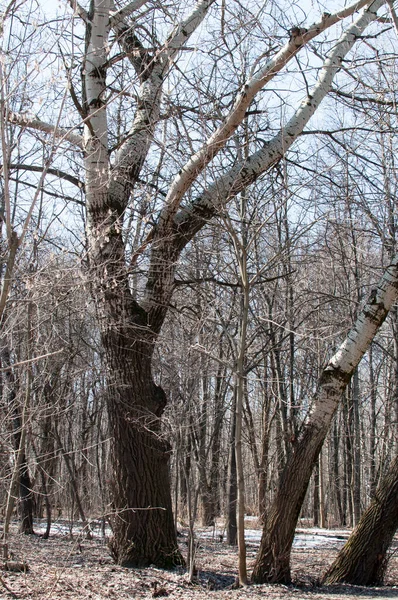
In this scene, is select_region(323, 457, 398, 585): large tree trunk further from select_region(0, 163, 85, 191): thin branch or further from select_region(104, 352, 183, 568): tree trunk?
select_region(0, 163, 85, 191): thin branch

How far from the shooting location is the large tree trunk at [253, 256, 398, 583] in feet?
18.2

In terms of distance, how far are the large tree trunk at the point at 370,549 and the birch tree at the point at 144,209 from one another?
3.47ft

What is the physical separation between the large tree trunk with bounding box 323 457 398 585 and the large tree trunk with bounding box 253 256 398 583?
2.47 ft

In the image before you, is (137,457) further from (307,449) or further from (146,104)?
(146,104)

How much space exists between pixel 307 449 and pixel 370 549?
1.38 metres

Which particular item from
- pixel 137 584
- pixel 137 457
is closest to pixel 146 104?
pixel 137 457

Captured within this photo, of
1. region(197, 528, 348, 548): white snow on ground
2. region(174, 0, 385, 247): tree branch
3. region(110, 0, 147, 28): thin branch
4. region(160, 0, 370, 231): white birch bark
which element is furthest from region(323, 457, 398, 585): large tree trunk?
region(110, 0, 147, 28): thin branch

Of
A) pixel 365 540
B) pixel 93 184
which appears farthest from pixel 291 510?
pixel 93 184

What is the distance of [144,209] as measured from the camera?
6.61 metres

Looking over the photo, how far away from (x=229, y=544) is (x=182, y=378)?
586 cm

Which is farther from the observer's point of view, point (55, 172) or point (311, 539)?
point (311, 539)

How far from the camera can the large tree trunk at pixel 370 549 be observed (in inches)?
236

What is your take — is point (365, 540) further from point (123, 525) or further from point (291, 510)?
point (123, 525)

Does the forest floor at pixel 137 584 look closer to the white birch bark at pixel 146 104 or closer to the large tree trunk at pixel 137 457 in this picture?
the large tree trunk at pixel 137 457
